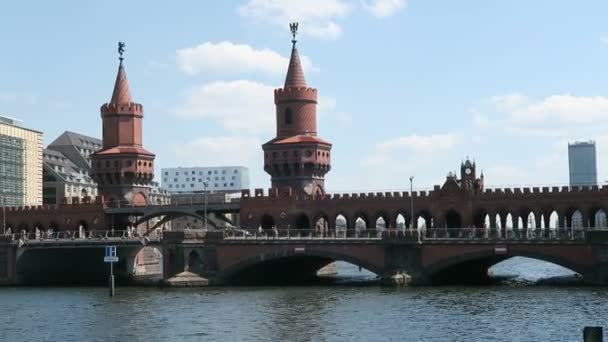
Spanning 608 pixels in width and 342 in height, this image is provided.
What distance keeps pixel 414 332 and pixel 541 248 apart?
97.9 feet

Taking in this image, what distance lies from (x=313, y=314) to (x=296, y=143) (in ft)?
182

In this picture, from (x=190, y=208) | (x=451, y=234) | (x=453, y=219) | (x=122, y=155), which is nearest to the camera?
(x=451, y=234)

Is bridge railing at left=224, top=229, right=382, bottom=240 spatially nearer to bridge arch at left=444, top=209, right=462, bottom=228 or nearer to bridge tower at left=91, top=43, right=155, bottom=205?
bridge arch at left=444, top=209, right=462, bottom=228

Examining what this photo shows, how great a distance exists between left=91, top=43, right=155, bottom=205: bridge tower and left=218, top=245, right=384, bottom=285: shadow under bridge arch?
1222 inches

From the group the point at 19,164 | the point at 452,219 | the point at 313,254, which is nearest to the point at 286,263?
the point at 313,254

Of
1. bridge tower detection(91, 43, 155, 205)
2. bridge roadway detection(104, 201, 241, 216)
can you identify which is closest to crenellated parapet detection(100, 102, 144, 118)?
bridge tower detection(91, 43, 155, 205)

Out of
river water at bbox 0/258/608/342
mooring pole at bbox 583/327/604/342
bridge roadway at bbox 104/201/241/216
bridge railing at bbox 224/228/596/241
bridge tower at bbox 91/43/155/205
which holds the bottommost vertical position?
river water at bbox 0/258/608/342

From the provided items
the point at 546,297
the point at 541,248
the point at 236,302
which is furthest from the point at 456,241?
the point at 236,302

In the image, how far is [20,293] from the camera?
9688 cm

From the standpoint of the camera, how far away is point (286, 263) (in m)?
107

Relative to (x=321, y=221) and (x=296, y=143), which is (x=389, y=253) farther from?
(x=296, y=143)

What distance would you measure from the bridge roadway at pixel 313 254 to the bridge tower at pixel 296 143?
12.3 m

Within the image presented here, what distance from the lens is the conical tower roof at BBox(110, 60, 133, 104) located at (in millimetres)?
134000

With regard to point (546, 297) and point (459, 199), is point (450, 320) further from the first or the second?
point (459, 199)
